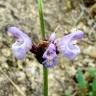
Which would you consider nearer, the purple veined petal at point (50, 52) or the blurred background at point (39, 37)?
the purple veined petal at point (50, 52)

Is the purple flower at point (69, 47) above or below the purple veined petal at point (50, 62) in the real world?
above

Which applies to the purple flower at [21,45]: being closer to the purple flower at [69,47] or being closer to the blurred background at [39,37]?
the purple flower at [69,47]

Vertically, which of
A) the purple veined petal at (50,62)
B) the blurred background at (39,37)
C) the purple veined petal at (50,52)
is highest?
the blurred background at (39,37)

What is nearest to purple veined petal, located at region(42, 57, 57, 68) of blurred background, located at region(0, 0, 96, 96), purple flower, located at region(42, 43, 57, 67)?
purple flower, located at region(42, 43, 57, 67)

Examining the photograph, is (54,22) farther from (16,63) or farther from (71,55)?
(71,55)

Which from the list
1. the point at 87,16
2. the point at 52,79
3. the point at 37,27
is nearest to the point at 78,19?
the point at 87,16

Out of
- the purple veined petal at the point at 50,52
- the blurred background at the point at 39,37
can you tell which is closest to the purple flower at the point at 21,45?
the purple veined petal at the point at 50,52

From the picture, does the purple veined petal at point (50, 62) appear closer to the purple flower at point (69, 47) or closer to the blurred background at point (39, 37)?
the purple flower at point (69, 47)
